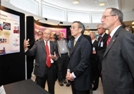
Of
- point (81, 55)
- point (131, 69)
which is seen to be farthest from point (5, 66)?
point (131, 69)

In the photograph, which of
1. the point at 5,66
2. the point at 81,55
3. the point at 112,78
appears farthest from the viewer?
the point at 5,66

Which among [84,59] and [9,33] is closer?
[84,59]

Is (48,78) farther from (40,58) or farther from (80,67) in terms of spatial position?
(80,67)

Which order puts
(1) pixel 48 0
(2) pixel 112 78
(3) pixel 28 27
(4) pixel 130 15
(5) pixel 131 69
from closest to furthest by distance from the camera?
(5) pixel 131 69 → (2) pixel 112 78 → (3) pixel 28 27 → (1) pixel 48 0 → (4) pixel 130 15

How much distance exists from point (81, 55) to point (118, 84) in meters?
0.71

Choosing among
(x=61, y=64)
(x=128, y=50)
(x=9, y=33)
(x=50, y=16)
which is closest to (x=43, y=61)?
(x=9, y=33)

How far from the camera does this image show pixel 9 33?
2.23 metres

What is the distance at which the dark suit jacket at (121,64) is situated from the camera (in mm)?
1143

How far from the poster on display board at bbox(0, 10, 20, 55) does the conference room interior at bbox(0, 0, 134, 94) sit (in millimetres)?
85

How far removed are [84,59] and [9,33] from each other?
1410 millimetres

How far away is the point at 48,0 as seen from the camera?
6.01 meters

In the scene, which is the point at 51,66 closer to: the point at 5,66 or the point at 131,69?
the point at 5,66

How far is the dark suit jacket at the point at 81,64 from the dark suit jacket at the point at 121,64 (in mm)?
523

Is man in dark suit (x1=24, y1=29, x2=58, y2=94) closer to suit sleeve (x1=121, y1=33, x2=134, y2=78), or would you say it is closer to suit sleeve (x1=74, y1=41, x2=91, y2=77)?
suit sleeve (x1=74, y1=41, x2=91, y2=77)
